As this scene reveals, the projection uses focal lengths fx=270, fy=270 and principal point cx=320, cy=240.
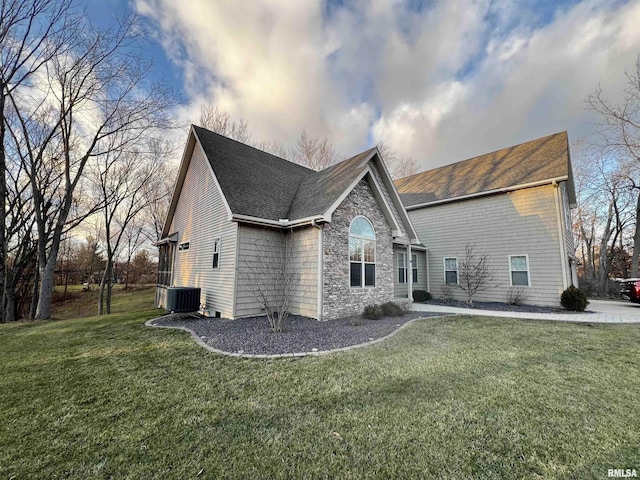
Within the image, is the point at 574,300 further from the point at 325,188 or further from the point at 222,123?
the point at 222,123

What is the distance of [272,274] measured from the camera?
9.40 metres

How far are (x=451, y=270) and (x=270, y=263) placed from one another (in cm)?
1045

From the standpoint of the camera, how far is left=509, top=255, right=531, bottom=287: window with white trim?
12.3 meters

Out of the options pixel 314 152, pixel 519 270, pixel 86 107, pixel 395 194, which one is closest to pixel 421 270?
pixel 519 270

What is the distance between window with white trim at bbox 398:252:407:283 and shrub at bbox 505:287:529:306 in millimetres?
4606

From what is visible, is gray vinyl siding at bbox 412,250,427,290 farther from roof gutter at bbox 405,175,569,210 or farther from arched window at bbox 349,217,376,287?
arched window at bbox 349,217,376,287

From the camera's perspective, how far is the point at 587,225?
2659 centimetres

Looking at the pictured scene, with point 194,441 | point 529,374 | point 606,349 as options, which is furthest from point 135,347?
point 606,349

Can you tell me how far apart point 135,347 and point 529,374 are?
7424mm

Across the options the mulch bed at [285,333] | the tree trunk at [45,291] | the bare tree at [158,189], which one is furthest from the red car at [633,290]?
the tree trunk at [45,291]

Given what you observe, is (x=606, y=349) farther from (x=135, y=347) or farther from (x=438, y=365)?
(x=135, y=347)

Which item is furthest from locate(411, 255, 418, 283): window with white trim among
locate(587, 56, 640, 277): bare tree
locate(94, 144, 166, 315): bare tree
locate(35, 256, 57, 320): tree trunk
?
locate(35, 256, 57, 320): tree trunk

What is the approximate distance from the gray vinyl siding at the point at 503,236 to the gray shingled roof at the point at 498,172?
593 mm

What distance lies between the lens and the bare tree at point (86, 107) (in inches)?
463
